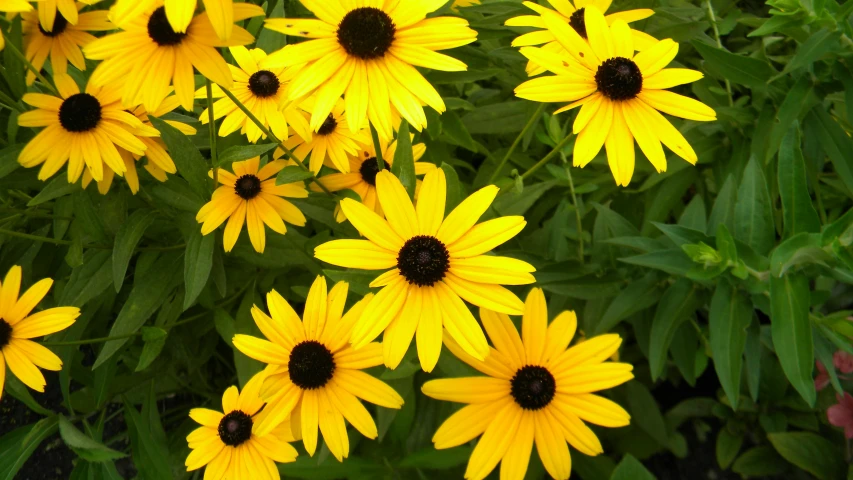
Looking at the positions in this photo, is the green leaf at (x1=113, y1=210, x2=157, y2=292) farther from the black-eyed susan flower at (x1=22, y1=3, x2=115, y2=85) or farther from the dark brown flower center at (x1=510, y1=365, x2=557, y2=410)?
the dark brown flower center at (x1=510, y1=365, x2=557, y2=410)

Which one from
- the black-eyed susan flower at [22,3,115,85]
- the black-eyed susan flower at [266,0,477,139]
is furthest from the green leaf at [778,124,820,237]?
the black-eyed susan flower at [22,3,115,85]

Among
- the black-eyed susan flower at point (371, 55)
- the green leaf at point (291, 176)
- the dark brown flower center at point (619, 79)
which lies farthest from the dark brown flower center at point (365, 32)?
the dark brown flower center at point (619, 79)

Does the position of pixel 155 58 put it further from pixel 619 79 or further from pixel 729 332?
pixel 729 332

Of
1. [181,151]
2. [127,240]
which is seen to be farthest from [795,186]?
[127,240]

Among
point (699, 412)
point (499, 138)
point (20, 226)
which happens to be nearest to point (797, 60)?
point (499, 138)

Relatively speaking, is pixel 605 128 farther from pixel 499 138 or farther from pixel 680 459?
pixel 680 459
